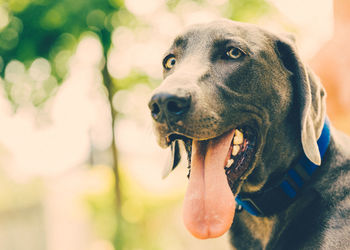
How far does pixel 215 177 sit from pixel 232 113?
1.23ft

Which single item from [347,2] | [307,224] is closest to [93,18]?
[347,2]

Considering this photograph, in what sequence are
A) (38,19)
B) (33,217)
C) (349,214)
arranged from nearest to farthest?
(349,214) → (38,19) → (33,217)

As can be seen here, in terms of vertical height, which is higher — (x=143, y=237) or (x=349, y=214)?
(x=349, y=214)

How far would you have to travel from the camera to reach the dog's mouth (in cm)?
198

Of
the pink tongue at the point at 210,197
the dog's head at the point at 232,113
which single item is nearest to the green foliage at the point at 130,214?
the dog's head at the point at 232,113

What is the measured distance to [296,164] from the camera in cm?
224

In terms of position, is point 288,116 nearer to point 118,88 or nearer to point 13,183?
point 118,88

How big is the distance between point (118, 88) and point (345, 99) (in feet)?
10.8

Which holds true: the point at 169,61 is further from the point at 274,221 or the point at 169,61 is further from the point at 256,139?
the point at 274,221

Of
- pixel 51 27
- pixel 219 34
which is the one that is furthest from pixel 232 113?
pixel 51 27

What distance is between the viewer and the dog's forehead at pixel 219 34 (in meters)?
2.26

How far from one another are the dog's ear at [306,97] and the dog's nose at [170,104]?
69 centimetres

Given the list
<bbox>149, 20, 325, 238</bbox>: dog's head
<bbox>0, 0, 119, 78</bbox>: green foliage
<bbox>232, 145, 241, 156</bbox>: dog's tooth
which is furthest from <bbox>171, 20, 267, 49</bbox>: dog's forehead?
<bbox>0, 0, 119, 78</bbox>: green foliage

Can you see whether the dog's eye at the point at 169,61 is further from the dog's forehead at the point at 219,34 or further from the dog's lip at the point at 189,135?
the dog's lip at the point at 189,135
